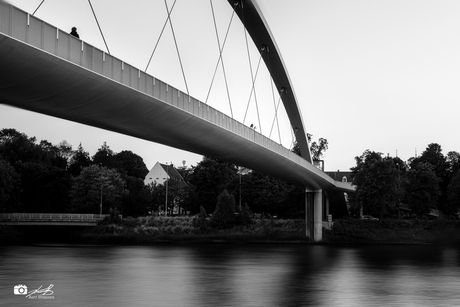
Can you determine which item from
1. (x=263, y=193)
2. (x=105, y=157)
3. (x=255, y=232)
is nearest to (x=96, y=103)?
(x=255, y=232)

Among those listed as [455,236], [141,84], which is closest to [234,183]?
[455,236]

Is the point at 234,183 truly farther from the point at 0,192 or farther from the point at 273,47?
the point at 273,47

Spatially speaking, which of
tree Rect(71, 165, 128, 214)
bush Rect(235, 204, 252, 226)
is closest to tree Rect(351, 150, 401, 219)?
bush Rect(235, 204, 252, 226)

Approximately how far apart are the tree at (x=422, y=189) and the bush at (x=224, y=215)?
88.3 ft

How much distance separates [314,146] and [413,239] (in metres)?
36.3

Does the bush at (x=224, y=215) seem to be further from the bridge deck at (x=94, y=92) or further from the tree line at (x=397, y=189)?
the bridge deck at (x=94, y=92)

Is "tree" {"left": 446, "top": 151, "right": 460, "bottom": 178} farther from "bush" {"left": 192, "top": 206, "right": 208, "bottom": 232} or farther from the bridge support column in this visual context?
"bush" {"left": 192, "top": 206, "right": 208, "bottom": 232}

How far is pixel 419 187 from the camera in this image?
294 feet

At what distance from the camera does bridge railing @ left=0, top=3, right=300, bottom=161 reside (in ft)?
68.1

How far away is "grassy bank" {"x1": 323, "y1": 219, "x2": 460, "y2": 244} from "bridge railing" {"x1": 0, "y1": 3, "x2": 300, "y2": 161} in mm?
48968

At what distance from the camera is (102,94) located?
89.5 feet

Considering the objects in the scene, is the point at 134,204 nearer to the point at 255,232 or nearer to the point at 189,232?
the point at 189,232

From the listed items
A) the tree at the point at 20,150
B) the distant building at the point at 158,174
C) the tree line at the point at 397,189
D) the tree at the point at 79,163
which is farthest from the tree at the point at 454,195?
the distant building at the point at 158,174

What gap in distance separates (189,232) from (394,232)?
1076 inches
